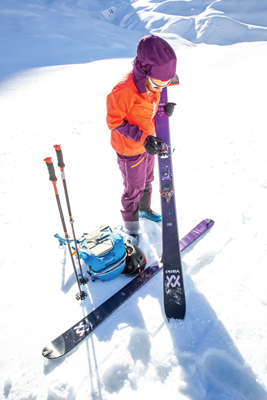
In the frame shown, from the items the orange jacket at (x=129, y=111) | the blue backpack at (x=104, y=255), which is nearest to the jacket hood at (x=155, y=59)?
the orange jacket at (x=129, y=111)

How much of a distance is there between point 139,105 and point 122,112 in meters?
0.18

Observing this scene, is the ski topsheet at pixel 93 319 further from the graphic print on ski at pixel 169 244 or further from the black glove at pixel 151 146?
the black glove at pixel 151 146

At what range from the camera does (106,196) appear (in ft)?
11.1

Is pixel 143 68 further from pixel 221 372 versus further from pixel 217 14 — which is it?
pixel 217 14

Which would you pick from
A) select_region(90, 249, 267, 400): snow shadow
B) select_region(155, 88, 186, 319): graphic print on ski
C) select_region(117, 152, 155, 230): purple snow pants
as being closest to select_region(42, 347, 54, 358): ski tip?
select_region(90, 249, 267, 400): snow shadow

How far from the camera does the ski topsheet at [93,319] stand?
166cm

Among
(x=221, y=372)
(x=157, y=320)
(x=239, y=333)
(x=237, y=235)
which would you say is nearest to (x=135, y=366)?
(x=157, y=320)

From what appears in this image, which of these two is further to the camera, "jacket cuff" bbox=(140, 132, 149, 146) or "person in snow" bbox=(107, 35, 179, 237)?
"jacket cuff" bbox=(140, 132, 149, 146)

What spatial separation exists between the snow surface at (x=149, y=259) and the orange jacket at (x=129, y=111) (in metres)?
1.16

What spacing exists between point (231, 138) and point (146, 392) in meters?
4.35

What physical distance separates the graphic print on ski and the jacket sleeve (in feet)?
1.73

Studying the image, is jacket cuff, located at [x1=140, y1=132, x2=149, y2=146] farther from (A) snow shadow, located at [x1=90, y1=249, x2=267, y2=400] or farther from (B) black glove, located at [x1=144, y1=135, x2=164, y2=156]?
(A) snow shadow, located at [x1=90, y1=249, x2=267, y2=400]

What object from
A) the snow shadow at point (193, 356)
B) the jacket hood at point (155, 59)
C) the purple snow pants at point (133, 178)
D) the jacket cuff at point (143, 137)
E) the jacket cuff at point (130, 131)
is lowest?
the snow shadow at point (193, 356)

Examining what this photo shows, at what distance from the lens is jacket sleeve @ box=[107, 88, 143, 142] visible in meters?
1.75
